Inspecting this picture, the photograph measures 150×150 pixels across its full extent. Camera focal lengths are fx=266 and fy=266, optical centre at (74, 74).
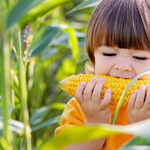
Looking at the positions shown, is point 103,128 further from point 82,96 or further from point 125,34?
point 125,34

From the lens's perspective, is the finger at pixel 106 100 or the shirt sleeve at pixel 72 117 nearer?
the finger at pixel 106 100

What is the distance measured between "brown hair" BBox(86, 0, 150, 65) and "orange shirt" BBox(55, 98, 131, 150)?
26 cm

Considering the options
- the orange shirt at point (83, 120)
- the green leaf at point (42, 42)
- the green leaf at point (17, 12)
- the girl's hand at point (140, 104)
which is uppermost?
the green leaf at point (17, 12)

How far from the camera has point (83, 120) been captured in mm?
1094

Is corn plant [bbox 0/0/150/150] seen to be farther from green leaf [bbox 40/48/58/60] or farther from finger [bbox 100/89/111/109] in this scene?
finger [bbox 100/89/111/109]

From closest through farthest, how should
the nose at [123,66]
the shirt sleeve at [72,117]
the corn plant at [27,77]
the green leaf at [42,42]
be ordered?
the corn plant at [27,77] < the nose at [123,66] < the shirt sleeve at [72,117] < the green leaf at [42,42]

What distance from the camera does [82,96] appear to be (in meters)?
0.90

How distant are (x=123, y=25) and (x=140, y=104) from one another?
12.9 inches

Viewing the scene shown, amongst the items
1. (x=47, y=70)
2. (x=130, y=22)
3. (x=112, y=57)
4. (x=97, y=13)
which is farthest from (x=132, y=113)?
(x=47, y=70)

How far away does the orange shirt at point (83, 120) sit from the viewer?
1.04 m

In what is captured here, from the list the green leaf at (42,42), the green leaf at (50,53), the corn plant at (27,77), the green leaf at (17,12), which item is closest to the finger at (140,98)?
the corn plant at (27,77)

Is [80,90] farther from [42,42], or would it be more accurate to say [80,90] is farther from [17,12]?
[42,42]

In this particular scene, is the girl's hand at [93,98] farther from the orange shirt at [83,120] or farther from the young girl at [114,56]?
the orange shirt at [83,120]

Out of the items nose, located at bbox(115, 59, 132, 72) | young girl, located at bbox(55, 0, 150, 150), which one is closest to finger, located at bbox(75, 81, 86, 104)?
young girl, located at bbox(55, 0, 150, 150)
